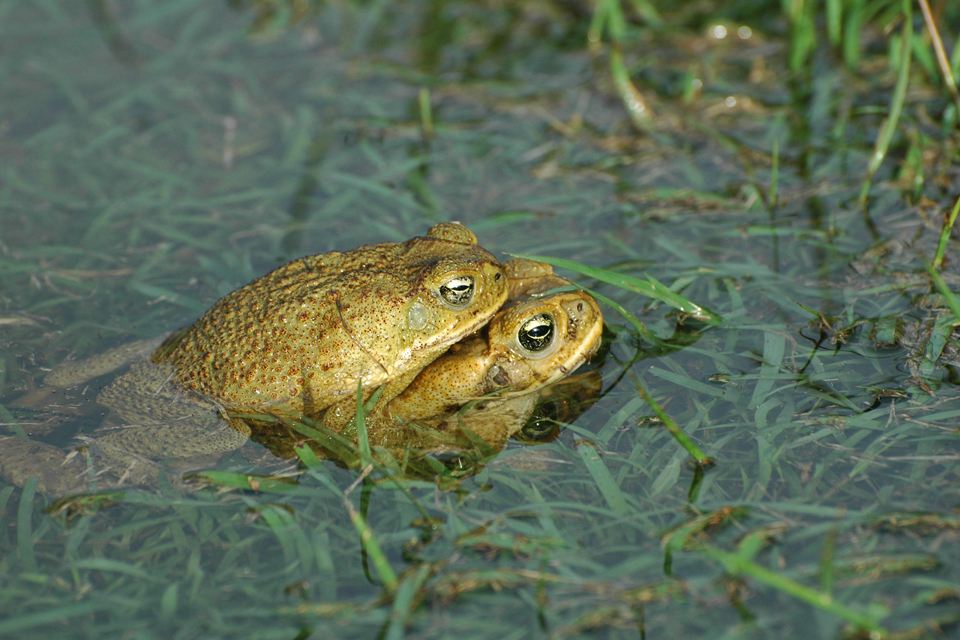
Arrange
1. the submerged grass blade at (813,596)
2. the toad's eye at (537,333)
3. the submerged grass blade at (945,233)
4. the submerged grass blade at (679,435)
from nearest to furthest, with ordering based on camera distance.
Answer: the submerged grass blade at (813,596)
the submerged grass blade at (679,435)
the toad's eye at (537,333)
the submerged grass blade at (945,233)

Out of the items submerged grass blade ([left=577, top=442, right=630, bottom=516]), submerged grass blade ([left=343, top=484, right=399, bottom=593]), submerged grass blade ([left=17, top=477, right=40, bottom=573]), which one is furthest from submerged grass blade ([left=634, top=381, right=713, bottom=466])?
submerged grass blade ([left=17, top=477, right=40, bottom=573])

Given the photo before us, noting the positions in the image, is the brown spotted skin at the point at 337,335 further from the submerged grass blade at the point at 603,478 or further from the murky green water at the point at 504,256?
the submerged grass blade at the point at 603,478

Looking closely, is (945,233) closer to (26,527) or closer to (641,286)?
(641,286)

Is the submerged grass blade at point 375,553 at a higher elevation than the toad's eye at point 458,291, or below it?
below

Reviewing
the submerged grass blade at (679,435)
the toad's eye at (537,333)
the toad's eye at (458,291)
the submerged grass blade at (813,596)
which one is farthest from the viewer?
the toad's eye at (537,333)

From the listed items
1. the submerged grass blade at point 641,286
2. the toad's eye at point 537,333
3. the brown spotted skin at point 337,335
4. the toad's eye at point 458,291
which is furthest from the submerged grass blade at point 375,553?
the submerged grass blade at point 641,286

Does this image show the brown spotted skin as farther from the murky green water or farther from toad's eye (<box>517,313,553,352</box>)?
the murky green water

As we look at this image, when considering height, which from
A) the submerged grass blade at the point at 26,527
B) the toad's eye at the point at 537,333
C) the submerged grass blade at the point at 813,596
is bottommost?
the submerged grass blade at the point at 26,527

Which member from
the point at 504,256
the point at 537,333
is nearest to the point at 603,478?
the point at 537,333
